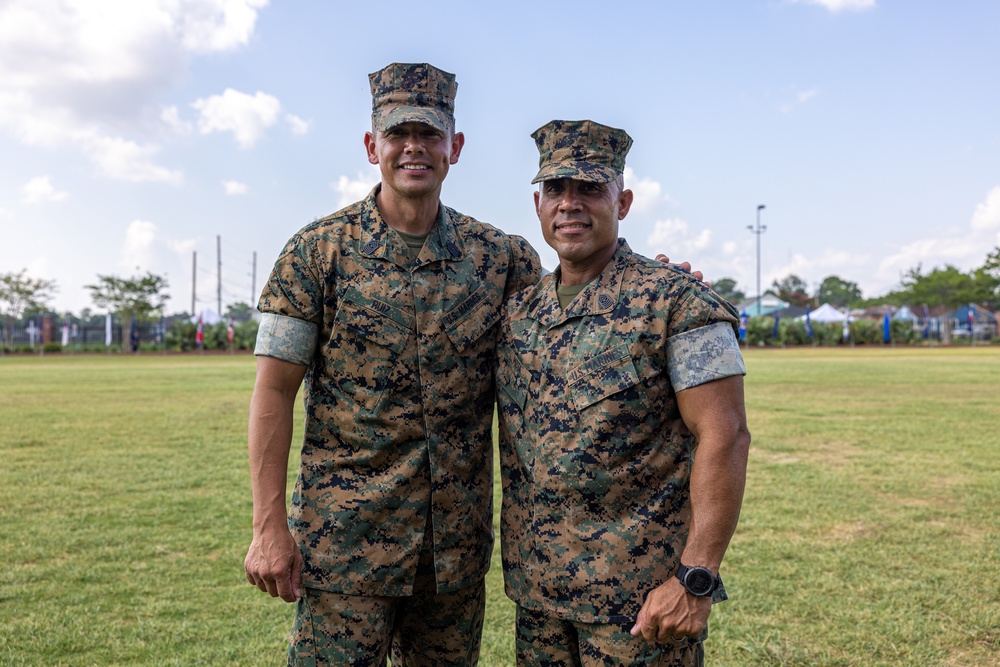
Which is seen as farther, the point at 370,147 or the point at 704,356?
the point at 370,147

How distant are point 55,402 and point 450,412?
53.3ft

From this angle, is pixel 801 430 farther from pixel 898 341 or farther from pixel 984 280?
pixel 984 280

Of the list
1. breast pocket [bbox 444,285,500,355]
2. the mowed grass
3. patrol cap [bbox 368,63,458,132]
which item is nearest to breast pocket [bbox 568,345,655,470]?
breast pocket [bbox 444,285,500,355]

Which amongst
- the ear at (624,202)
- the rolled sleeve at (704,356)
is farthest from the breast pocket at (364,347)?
the rolled sleeve at (704,356)

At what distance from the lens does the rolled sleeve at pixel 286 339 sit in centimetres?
255

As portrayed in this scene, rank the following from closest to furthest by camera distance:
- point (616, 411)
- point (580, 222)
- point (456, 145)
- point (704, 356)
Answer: point (704, 356) → point (616, 411) → point (580, 222) → point (456, 145)

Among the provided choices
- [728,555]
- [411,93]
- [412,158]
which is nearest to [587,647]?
[412,158]

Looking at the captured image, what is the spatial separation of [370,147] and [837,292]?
112 m

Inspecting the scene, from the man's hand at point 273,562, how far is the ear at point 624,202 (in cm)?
154

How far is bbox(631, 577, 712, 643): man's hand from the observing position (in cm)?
227

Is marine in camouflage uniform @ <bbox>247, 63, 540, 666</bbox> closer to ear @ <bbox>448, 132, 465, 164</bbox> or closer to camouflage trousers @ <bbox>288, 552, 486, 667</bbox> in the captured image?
camouflage trousers @ <bbox>288, 552, 486, 667</bbox>

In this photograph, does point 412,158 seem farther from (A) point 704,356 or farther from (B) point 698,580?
(B) point 698,580

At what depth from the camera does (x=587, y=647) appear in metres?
2.42

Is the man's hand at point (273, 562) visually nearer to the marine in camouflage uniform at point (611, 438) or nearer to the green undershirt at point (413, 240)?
the marine in camouflage uniform at point (611, 438)
